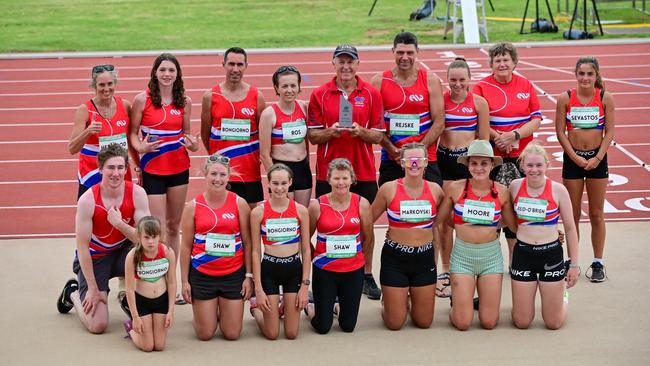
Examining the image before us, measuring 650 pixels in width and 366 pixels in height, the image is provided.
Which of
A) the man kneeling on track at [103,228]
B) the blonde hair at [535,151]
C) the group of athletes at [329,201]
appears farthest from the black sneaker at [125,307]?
the blonde hair at [535,151]

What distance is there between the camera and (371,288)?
26.2 feet

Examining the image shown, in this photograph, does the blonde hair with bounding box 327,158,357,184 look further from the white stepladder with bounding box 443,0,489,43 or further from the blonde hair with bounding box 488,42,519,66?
the white stepladder with bounding box 443,0,489,43

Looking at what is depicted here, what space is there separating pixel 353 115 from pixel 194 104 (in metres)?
8.22

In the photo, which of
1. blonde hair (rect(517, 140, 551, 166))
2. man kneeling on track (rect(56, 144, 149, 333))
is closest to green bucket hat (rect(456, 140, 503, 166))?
blonde hair (rect(517, 140, 551, 166))

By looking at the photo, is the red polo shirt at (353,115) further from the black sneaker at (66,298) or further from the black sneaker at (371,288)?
the black sneaker at (66,298)

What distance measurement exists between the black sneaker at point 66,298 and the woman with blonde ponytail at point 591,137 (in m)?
3.88

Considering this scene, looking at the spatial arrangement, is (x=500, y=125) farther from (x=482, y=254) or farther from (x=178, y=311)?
(x=178, y=311)

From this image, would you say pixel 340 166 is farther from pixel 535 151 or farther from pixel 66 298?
pixel 66 298

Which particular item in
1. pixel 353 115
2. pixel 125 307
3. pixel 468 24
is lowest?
pixel 125 307

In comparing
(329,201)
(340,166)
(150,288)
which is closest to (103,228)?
(150,288)

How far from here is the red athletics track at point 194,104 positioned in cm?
1066

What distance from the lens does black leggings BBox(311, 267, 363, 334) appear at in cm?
723

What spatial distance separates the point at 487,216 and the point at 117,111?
283 cm

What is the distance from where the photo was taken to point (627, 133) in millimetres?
13367
